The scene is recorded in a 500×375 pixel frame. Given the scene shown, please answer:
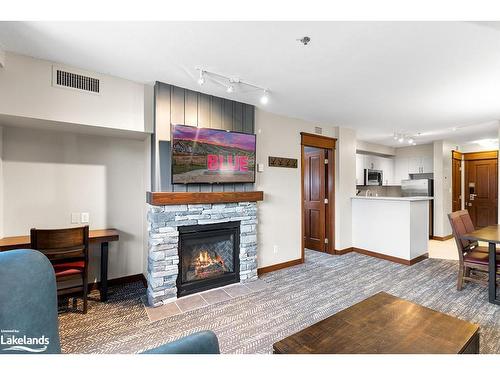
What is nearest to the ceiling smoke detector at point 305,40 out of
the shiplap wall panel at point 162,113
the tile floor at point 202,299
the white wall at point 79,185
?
the shiplap wall panel at point 162,113

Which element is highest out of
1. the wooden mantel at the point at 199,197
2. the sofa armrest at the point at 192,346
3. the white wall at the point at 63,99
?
the white wall at the point at 63,99

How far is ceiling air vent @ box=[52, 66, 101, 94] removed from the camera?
7.48 ft

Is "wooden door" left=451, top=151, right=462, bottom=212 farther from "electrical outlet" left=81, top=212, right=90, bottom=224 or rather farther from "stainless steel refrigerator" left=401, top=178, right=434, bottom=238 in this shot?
"electrical outlet" left=81, top=212, right=90, bottom=224

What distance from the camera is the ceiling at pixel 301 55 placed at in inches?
69.5

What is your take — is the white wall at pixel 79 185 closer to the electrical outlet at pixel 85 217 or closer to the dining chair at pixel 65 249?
the electrical outlet at pixel 85 217

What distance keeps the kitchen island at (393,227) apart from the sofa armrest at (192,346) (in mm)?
4271

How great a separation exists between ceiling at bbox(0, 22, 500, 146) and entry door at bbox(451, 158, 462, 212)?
3.66 meters

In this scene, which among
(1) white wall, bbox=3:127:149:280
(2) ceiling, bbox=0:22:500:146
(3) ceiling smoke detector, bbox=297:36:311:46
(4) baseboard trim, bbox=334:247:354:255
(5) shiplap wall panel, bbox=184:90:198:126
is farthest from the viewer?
(4) baseboard trim, bbox=334:247:354:255

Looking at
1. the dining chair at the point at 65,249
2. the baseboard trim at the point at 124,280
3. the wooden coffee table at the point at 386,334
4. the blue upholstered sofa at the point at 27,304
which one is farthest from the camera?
the baseboard trim at the point at 124,280

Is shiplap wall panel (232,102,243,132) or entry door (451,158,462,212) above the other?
shiplap wall panel (232,102,243,132)

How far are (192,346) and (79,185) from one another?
2.95m

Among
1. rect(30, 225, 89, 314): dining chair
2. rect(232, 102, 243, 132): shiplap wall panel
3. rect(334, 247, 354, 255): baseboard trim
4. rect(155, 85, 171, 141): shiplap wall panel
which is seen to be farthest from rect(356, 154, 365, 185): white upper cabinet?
rect(30, 225, 89, 314): dining chair
